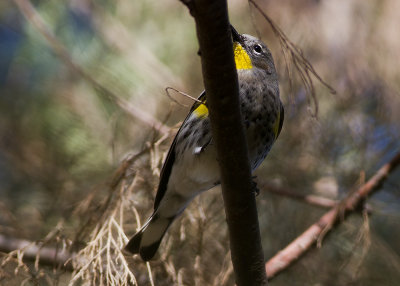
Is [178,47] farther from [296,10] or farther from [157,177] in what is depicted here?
[157,177]

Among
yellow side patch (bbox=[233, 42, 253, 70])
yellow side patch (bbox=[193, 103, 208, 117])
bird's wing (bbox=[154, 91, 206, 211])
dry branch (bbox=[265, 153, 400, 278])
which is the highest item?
yellow side patch (bbox=[233, 42, 253, 70])

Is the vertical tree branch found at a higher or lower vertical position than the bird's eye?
lower

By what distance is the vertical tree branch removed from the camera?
4.93ft

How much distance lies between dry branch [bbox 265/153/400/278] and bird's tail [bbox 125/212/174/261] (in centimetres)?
53

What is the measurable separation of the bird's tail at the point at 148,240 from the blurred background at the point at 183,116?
0.17m

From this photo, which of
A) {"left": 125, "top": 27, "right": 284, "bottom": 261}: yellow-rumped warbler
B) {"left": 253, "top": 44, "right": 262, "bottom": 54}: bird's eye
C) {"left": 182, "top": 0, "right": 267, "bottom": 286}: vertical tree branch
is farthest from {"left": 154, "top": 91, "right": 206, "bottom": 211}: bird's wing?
{"left": 182, "top": 0, "right": 267, "bottom": 286}: vertical tree branch

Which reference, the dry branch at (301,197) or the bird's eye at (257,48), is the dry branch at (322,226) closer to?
the dry branch at (301,197)

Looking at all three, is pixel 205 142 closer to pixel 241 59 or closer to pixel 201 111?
pixel 201 111

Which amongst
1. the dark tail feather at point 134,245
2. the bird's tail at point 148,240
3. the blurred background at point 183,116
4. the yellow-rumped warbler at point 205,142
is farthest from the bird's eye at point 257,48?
the dark tail feather at point 134,245

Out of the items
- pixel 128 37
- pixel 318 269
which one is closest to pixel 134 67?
pixel 128 37

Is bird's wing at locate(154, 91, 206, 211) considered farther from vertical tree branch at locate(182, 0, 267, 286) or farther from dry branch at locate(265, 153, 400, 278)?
vertical tree branch at locate(182, 0, 267, 286)

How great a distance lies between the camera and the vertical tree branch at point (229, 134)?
150 cm

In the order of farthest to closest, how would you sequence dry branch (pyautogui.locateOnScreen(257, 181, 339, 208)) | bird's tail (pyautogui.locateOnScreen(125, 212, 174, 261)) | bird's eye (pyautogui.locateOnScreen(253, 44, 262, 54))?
dry branch (pyautogui.locateOnScreen(257, 181, 339, 208)) < bird's eye (pyautogui.locateOnScreen(253, 44, 262, 54)) < bird's tail (pyautogui.locateOnScreen(125, 212, 174, 261))

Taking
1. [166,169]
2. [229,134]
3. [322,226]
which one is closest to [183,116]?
[166,169]
